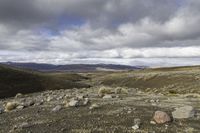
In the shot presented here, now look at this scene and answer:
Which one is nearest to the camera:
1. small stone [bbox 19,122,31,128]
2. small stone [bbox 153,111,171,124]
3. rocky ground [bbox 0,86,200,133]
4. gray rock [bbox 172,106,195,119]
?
rocky ground [bbox 0,86,200,133]

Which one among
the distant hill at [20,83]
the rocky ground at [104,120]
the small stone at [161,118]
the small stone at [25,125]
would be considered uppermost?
the small stone at [161,118]

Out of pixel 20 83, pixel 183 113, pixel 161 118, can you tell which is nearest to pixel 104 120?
pixel 161 118

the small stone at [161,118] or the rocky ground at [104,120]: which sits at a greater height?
the small stone at [161,118]

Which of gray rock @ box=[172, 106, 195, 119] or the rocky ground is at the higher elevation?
gray rock @ box=[172, 106, 195, 119]

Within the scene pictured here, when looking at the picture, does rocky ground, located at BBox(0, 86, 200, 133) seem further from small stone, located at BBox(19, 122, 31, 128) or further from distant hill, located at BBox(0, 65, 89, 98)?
distant hill, located at BBox(0, 65, 89, 98)

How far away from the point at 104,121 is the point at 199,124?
4.90m

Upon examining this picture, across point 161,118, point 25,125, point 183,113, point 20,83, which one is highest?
point 183,113

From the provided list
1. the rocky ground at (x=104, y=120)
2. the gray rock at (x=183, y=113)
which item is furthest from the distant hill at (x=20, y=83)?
the gray rock at (x=183, y=113)

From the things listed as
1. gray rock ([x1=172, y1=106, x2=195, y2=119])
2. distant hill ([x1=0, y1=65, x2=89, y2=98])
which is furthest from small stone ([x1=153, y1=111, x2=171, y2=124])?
distant hill ([x1=0, y1=65, x2=89, y2=98])

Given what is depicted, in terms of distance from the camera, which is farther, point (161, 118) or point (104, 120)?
point (104, 120)

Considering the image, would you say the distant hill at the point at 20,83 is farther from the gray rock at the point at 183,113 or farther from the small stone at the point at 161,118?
the small stone at the point at 161,118

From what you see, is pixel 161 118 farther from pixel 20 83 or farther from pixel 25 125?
pixel 20 83

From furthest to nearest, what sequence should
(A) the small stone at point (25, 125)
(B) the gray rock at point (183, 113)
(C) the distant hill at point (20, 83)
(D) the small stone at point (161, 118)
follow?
(C) the distant hill at point (20, 83), (B) the gray rock at point (183, 113), (A) the small stone at point (25, 125), (D) the small stone at point (161, 118)

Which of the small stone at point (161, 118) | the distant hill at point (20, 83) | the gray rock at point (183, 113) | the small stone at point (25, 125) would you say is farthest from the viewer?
the distant hill at point (20, 83)
